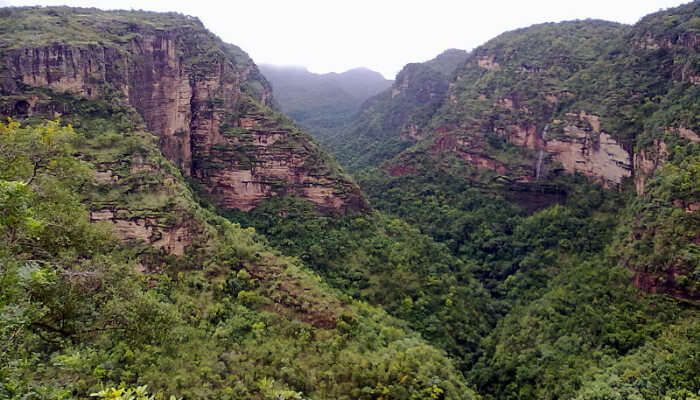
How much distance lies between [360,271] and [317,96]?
99.1m

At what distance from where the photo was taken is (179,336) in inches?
651

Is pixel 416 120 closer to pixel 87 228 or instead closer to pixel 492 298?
pixel 492 298

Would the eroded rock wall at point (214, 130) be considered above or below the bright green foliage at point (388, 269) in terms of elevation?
above

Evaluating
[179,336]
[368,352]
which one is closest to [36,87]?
[179,336]

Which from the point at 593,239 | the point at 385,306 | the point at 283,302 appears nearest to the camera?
the point at 283,302

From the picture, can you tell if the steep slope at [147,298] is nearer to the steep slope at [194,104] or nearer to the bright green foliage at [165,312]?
the bright green foliage at [165,312]

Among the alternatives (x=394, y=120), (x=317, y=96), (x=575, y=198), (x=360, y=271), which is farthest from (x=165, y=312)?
(x=317, y=96)

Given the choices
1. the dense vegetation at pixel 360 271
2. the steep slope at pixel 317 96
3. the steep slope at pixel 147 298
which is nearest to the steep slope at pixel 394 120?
the steep slope at pixel 317 96

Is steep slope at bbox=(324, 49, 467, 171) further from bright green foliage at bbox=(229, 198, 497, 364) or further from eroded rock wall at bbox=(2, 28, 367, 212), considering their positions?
bright green foliage at bbox=(229, 198, 497, 364)

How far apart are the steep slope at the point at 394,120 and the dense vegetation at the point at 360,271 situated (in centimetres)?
2850

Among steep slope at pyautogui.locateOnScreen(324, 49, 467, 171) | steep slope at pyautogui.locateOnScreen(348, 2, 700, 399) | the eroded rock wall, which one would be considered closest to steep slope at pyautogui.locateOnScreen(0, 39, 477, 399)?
the eroded rock wall

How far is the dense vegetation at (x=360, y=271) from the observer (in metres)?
8.95

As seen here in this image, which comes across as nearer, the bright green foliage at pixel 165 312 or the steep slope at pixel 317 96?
the bright green foliage at pixel 165 312

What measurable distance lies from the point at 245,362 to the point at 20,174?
13.3 meters
